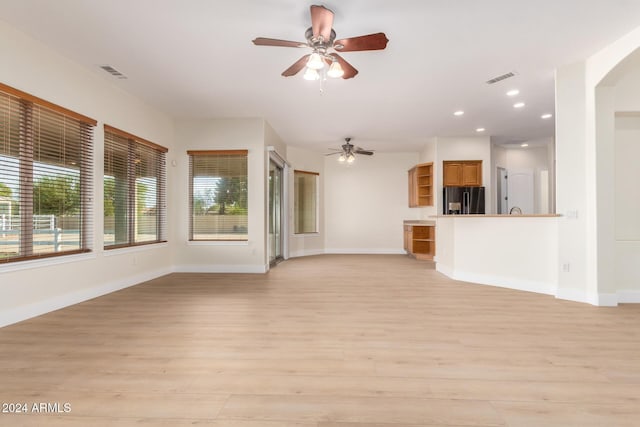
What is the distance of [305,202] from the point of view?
9391mm

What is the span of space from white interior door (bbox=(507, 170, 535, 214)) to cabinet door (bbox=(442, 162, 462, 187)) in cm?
193

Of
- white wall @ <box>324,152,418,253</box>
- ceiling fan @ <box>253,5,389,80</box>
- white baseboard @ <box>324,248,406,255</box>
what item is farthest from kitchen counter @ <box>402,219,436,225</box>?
ceiling fan @ <box>253,5,389,80</box>

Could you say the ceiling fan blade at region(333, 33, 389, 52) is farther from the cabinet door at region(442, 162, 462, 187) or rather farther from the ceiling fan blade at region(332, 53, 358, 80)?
the cabinet door at region(442, 162, 462, 187)

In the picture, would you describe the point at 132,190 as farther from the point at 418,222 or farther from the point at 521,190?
the point at 521,190

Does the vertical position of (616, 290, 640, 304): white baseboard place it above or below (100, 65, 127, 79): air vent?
below

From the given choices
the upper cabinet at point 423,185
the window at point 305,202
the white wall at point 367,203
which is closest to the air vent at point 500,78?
the upper cabinet at point 423,185

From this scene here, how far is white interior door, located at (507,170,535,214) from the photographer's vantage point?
855 centimetres

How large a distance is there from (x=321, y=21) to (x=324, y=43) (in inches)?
12.5

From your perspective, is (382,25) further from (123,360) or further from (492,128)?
(492,128)

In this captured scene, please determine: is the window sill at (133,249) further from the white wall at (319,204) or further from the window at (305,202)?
the window at (305,202)

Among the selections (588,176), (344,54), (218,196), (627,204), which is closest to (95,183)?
(218,196)

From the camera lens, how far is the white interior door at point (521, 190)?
855 cm

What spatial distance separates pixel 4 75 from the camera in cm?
321

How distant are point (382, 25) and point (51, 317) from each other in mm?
4410
